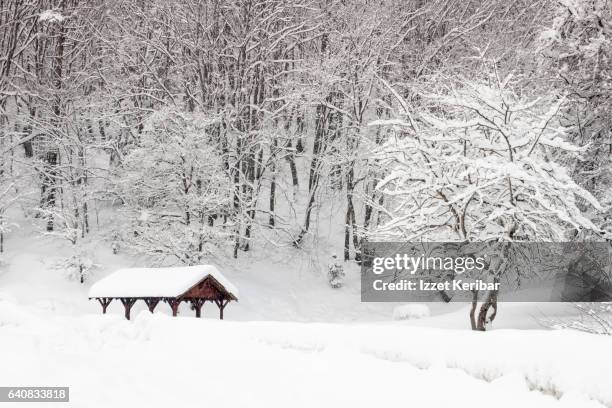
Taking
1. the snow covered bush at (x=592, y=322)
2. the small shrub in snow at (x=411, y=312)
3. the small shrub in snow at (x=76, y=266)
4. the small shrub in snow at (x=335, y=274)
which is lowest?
the small shrub in snow at (x=411, y=312)

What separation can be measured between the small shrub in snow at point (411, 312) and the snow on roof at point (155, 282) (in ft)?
22.9

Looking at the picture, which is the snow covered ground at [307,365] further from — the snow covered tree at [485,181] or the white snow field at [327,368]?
the snow covered tree at [485,181]

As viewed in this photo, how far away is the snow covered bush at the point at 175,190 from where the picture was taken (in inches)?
1024

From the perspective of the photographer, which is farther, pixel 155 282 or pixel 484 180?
pixel 155 282

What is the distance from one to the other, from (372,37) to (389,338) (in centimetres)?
2490

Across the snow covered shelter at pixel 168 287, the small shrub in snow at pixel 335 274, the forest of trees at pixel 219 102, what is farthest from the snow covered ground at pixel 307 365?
the small shrub in snow at pixel 335 274

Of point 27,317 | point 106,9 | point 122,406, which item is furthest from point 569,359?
point 106,9

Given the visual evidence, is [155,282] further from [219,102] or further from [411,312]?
[219,102]

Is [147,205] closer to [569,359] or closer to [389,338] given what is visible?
[389,338]

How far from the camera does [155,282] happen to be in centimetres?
2030

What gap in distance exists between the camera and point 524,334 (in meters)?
6.38

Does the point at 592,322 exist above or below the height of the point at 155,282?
above

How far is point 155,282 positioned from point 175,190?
732 cm

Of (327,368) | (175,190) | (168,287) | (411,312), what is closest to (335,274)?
(411,312)
